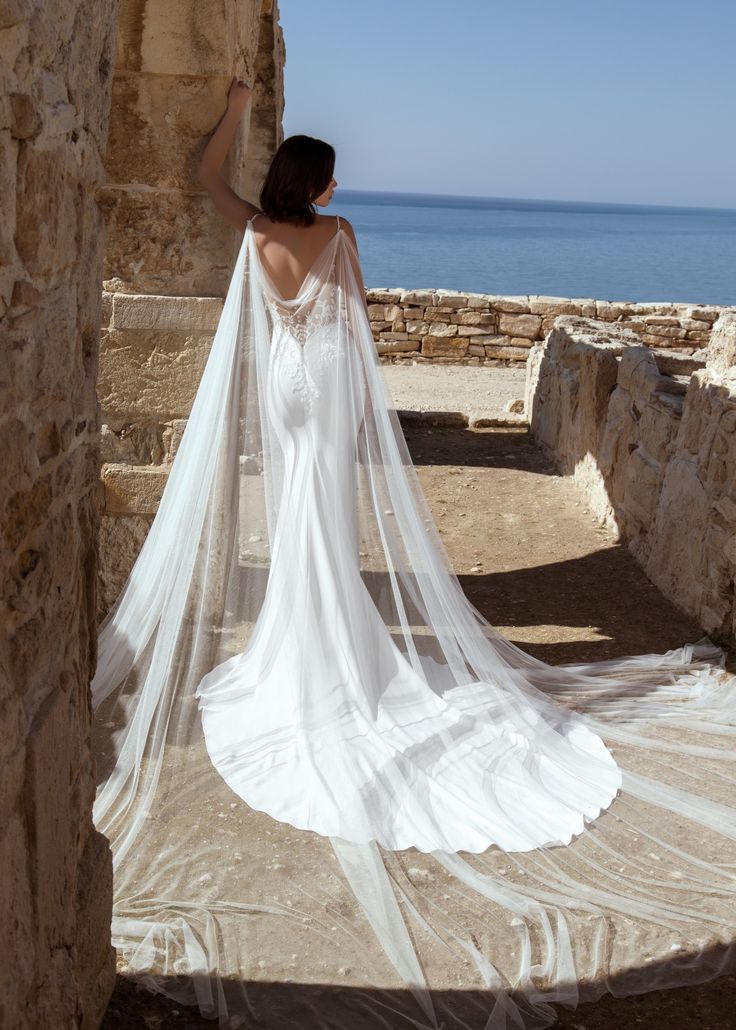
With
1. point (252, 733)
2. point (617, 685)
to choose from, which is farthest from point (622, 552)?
point (252, 733)

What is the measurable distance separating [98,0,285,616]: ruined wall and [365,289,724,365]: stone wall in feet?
29.3

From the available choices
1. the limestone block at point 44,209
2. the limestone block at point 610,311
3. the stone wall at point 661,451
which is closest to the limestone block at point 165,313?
the stone wall at point 661,451

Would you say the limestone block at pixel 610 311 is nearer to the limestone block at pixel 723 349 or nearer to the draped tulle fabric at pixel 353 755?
the limestone block at pixel 723 349

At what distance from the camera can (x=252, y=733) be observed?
380cm

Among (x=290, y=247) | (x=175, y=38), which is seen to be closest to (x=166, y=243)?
(x=175, y=38)

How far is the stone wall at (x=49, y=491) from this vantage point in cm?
166

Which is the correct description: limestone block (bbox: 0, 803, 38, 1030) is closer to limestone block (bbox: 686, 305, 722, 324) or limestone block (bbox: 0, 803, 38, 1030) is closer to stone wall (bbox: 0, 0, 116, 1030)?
stone wall (bbox: 0, 0, 116, 1030)

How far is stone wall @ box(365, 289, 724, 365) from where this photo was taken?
1399cm

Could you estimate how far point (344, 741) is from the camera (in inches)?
143

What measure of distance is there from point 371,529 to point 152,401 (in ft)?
4.57

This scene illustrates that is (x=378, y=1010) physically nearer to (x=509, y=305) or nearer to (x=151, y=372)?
(x=151, y=372)

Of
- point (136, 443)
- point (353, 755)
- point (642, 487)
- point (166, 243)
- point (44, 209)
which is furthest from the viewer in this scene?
point (642, 487)

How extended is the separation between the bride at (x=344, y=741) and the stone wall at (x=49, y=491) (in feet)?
2.42

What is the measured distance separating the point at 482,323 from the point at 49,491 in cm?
1261
